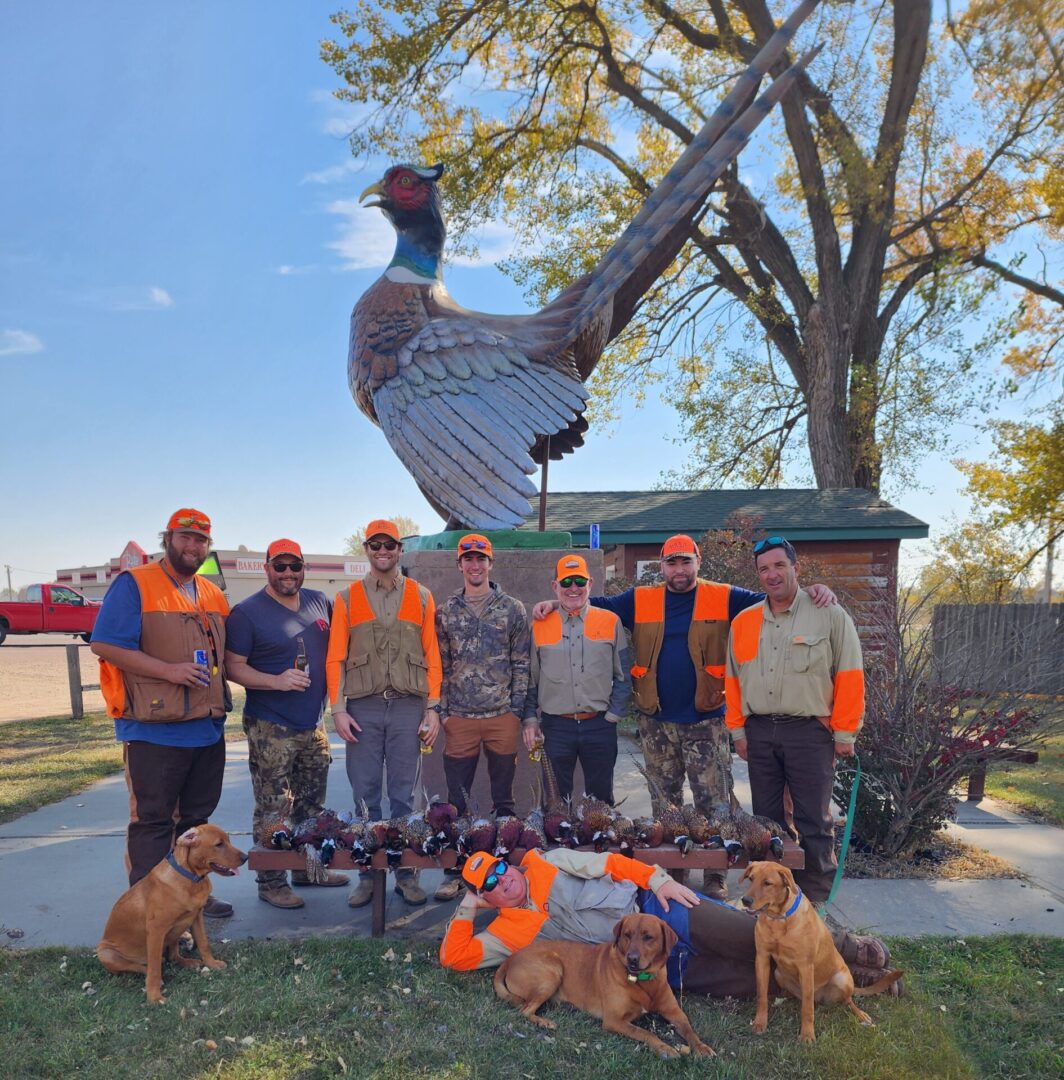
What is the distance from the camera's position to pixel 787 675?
144 inches

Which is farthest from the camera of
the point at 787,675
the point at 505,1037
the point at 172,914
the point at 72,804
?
the point at 72,804

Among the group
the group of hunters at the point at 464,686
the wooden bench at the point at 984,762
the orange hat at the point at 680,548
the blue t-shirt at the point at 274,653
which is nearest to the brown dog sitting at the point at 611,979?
the group of hunters at the point at 464,686

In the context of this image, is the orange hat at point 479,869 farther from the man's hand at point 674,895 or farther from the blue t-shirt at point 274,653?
A: the blue t-shirt at point 274,653

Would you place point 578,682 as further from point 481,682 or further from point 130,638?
point 130,638

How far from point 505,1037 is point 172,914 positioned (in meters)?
1.42

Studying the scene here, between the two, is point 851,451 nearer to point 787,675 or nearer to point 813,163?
point 813,163

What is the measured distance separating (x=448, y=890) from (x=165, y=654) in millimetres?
1958

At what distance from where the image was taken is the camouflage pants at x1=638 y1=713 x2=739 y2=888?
4133 mm

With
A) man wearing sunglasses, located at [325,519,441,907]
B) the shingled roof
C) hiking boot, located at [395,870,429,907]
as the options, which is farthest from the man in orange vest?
the shingled roof

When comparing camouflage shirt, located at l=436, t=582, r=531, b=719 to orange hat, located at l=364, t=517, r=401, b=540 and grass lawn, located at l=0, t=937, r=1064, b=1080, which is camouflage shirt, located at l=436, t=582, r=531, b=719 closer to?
orange hat, located at l=364, t=517, r=401, b=540

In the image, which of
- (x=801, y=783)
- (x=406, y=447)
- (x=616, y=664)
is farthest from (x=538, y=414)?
(x=801, y=783)

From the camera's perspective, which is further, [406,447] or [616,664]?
[406,447]

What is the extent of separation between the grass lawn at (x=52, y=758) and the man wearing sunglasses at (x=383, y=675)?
3.52 m

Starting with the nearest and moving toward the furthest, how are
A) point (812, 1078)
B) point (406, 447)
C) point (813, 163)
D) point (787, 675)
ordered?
1. point (812, 1078)
2. point (787, 675)
3. point (406, 447)
4. point (813, 163)
